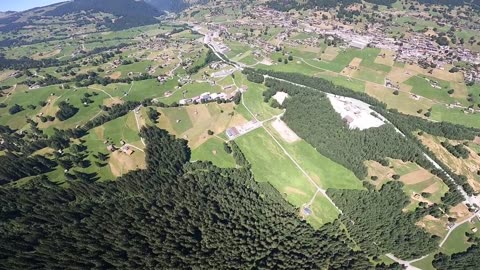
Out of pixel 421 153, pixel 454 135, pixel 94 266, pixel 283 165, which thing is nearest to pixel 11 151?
pixel 94 266

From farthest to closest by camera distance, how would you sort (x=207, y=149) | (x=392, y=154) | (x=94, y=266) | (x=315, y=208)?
(x=207, y=149) → (x=392, y=154) → (x=315, y=208) → (x=94, y=266)

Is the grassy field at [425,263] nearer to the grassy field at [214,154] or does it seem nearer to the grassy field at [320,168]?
the grassy field at [320,168]

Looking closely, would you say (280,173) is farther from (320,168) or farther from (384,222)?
(384,222)

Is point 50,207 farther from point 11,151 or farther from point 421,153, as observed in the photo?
point 421,153

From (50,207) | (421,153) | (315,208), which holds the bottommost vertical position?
(315,208)

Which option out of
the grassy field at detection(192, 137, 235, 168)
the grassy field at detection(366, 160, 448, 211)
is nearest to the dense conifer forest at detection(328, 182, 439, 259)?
the grassy field at detection(366, 160, 448, 211)

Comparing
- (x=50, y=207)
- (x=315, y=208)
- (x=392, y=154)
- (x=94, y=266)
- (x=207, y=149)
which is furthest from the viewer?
(x=207, y=149)

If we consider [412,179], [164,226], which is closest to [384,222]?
[412,179]

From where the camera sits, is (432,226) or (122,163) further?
(122,163)

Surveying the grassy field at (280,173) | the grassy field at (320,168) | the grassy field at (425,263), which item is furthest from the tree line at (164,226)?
the grassy field at (320,168)
